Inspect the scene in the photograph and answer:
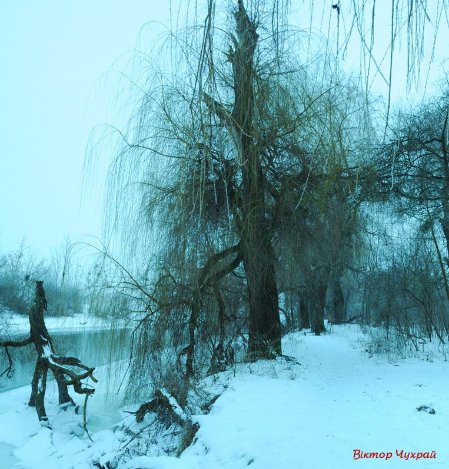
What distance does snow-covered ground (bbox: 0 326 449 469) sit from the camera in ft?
11.9

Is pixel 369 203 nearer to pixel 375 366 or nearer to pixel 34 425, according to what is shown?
pixel 375 366

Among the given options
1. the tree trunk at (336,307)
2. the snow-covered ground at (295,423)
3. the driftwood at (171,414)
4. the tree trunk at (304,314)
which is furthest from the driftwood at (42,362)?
the tree trunk at (336,307)

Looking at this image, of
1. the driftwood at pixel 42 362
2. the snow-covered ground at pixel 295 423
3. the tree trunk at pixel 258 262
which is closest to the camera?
the snow-covered ground at pixel 295 423

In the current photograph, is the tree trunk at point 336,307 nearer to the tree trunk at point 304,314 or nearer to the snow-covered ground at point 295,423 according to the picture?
the tree trunk at point 304,314

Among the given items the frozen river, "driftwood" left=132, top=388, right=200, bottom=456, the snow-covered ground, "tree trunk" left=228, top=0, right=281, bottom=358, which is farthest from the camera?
the frozen river

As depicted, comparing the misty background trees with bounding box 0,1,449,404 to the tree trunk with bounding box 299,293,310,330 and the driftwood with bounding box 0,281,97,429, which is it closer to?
the driftwood with bounding box 0,281,97,429

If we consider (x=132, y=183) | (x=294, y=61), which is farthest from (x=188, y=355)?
(x=294, y=61)

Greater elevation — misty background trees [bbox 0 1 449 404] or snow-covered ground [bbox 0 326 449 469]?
misty background trees [bbox 0 1 449 404]

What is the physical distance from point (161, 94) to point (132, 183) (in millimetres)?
1368

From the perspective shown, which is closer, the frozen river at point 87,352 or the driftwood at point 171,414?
the driftwood at point 171,414

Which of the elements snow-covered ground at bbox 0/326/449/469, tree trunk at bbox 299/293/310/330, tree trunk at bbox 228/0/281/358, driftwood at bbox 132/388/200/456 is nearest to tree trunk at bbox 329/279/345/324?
tree trunk at bbox 299/293/310/330

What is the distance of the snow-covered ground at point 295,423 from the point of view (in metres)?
Answer: 3.63

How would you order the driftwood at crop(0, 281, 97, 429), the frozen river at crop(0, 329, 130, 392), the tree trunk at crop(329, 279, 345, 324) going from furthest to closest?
the tree trunk at crop(329, 279, 345, 324) → the driftwood at crop(0, 281, 97, 429) → the frozen river at crop(0, 329, 130, 392)

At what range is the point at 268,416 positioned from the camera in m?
4.67
